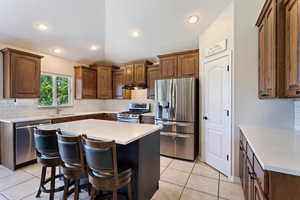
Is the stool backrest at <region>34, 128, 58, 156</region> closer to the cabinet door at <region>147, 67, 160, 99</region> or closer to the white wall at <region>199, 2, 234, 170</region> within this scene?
the white wall at <region>199, 2, 234, 170</region>

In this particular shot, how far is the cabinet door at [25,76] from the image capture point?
3146mm

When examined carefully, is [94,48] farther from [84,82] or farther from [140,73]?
[140,73]

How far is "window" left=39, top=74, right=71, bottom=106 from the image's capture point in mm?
4129

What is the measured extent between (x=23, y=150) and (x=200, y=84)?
395 centimetres

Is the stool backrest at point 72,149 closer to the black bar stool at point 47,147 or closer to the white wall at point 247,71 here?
the black bar stool at point 47,147

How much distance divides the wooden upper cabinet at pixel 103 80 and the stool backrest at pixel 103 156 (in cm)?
405

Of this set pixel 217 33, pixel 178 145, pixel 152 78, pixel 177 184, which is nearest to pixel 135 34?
pixel 152 78

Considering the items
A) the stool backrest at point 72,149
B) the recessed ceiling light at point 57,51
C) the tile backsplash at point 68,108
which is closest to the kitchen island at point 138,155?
the stool backrest at point 72,149

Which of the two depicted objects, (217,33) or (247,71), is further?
(217,33)

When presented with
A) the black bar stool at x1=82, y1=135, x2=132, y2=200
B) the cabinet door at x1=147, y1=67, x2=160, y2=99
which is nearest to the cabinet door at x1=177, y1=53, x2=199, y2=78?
the cabinet door at x1=147, y1=67, x2=160, y2=99

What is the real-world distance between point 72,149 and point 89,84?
3820 mm

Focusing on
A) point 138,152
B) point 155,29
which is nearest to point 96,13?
point 155,29

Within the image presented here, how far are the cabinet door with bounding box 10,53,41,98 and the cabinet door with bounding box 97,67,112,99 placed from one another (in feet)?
6.42

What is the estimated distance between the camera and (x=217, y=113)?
2.90 meters
